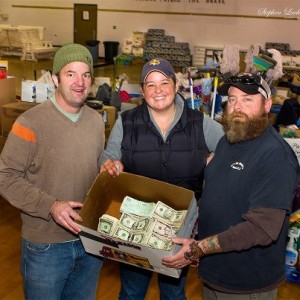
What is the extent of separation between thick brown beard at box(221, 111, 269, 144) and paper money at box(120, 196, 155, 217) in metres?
0.54

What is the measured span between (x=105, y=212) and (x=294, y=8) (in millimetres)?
13061

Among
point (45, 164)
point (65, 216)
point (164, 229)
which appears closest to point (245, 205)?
point (164, 229)

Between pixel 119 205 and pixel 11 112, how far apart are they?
2.38 m

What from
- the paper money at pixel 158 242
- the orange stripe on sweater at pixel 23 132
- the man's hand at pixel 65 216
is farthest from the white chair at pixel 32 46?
the paper money at pixel 158 242

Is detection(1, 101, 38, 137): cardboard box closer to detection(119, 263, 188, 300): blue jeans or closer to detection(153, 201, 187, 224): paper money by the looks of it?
detection(119, 263, 188, 300): blue jeans

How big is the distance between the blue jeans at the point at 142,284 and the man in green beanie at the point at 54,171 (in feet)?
1.46

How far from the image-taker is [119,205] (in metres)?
2.13

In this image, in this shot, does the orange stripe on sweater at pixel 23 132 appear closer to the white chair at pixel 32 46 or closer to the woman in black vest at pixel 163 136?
the woman in black vest at pixel 163 136

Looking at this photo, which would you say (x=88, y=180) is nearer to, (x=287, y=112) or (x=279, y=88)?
(x=287, y=112)

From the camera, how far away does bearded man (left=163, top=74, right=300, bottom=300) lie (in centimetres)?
148

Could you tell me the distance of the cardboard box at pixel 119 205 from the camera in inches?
65.6

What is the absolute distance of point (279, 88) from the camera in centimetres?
621

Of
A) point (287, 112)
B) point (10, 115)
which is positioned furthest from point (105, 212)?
point (287, 112)

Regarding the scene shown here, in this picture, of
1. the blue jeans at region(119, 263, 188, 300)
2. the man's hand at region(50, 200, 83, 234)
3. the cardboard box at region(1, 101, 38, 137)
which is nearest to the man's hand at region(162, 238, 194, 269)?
the man's hand at region(50, 200, 83, 234)
